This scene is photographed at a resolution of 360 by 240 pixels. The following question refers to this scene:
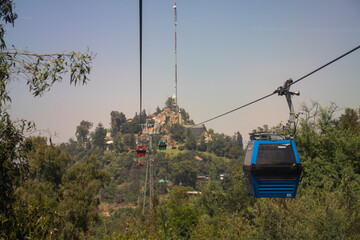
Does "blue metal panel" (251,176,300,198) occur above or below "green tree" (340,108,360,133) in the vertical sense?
below

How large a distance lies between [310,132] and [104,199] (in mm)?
99127

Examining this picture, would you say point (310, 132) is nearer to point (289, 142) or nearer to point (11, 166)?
point (289, 142)

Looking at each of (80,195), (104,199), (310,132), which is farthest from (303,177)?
(104,199)

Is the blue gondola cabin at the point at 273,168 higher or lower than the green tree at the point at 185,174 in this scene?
higher

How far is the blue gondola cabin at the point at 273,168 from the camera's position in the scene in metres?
8.00

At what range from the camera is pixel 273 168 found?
26.3ft

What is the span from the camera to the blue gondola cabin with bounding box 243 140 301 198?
26.2ft

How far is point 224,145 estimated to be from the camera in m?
164

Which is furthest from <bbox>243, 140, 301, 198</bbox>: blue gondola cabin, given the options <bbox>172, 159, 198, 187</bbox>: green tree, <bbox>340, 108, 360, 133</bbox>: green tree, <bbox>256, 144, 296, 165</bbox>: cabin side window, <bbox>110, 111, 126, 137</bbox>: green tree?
<bbox>110, 111, 126, 137</bbox>: green tree

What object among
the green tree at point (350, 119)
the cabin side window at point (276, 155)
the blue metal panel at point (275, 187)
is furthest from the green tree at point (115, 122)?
the cabin side window at point (276, 155)

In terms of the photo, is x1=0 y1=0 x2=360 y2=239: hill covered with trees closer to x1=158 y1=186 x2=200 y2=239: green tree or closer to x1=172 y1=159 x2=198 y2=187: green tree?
x1=158 y1=186 x2=200 y2=239: green tree

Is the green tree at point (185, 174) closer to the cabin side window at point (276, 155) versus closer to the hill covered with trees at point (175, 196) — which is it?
the hill covered with trees at point (175, 196)

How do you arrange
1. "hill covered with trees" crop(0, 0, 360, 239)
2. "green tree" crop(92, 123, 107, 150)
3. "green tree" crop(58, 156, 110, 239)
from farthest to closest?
1. "green tree" crop(92, 123, 107, 150)
2. "green tree" crop(58, 156, 110, 239)
3. "hill covered with trees" crop(0, 0, 360, 239)

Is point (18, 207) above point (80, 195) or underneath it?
above
